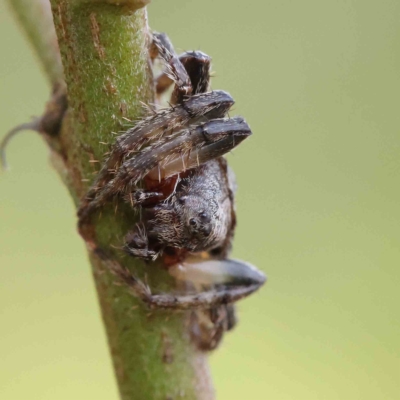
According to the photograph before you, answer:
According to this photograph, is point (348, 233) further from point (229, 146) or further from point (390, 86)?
point (229, 146)

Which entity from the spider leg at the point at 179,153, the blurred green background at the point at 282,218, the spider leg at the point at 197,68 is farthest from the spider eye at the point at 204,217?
the blurred green background at the point at 282,218

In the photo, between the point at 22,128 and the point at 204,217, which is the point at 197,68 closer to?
the point at 204,217

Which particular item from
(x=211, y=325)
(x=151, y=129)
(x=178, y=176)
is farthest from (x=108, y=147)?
(x=211, y=325)

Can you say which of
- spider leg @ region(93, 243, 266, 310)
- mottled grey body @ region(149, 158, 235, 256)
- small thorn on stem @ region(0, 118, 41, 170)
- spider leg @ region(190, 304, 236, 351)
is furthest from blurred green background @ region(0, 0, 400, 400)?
mottled grey body @ region(149, 158, 235, 256)

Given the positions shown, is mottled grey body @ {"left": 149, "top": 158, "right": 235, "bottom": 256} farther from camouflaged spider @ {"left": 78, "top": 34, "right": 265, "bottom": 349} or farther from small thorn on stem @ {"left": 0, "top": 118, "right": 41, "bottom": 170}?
small thorn on stem @ {"left": 0, "top": 118, "right": 41, "bottom": 170}

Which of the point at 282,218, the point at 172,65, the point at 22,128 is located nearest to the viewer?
the point at 172,65
